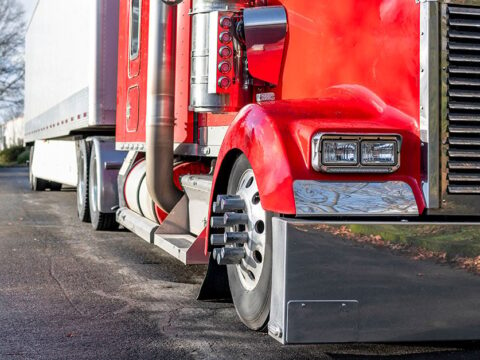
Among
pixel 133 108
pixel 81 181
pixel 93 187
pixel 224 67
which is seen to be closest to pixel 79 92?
pixel 81 181

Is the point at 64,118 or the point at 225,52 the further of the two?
the point at 64,118

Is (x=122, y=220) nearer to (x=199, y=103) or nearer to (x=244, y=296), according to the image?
(x=199, y=103)

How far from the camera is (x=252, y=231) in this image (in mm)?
4137

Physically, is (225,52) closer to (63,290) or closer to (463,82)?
(463,82)

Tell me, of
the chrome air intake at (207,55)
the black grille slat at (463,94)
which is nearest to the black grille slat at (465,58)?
the black grille slat at (463,94)

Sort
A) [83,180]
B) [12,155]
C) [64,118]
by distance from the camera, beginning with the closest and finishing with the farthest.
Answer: [83,180] → [64,118] → [12,155]

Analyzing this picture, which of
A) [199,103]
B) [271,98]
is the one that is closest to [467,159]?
[271,98]

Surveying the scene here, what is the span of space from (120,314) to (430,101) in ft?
8.70

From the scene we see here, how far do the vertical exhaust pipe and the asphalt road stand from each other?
96 centimetres

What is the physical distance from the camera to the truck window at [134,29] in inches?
300

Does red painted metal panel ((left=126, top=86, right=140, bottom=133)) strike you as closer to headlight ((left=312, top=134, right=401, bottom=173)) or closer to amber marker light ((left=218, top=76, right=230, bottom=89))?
amber marker light ((left=218, top=76, right=230, bottom=89))

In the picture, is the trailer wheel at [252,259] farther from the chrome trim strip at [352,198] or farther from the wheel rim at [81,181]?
the wheel rim at [81,181]

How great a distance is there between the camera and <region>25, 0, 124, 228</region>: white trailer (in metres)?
9.68

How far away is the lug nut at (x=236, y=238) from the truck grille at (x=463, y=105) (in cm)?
113
